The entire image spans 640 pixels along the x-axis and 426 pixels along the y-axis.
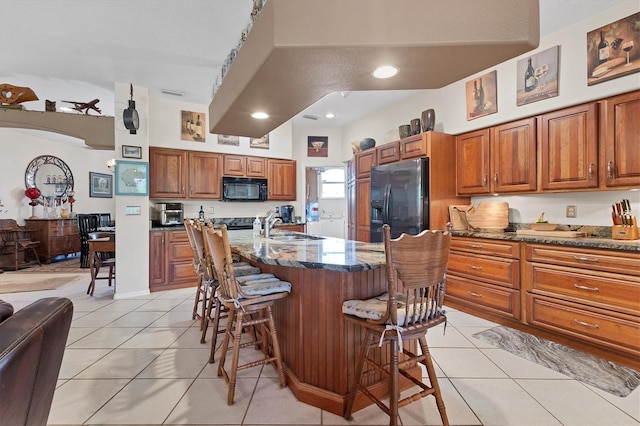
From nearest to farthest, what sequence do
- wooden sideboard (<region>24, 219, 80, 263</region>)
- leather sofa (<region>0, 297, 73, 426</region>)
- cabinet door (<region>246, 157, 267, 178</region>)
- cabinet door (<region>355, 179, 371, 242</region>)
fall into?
leather sofa (<region>0, 297, 73, 426</region>) < cabinet door (<region>355, 179, 371, 242</region>) < cabinet door (<region>246, 157, 267, 178</region>) < wooden sideboard (<region>24, 219, 80, 263</region>)

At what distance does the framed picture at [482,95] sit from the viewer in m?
3.44

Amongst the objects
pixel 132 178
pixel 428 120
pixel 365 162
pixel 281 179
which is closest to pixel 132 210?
pixel 132 178

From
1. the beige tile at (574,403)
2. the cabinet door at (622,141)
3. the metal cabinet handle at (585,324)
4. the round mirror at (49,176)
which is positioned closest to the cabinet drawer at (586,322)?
the metal cabinet handle at (585,324)

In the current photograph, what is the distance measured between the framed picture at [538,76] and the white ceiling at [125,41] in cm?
23

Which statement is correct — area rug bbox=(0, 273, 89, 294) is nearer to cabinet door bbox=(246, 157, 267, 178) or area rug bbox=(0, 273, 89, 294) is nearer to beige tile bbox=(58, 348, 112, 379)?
beige tile bbox=(58, 348, 112, 379)

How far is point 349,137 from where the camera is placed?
591cm

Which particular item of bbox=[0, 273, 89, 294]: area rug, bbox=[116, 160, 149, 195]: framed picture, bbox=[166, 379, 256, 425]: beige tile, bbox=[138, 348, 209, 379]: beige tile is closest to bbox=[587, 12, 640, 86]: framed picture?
bbox=[166, 379, 256, 425]: beige tile

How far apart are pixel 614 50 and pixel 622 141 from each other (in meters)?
0.79

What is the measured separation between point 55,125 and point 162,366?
437cm

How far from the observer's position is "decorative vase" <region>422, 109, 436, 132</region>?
151 inches

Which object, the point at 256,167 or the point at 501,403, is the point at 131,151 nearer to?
the point at 256,167

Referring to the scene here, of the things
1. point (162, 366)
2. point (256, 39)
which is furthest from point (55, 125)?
point (256, 39)

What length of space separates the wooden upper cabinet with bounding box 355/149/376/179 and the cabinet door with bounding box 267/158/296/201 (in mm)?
1384

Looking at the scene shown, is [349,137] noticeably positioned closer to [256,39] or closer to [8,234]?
[256,39]
